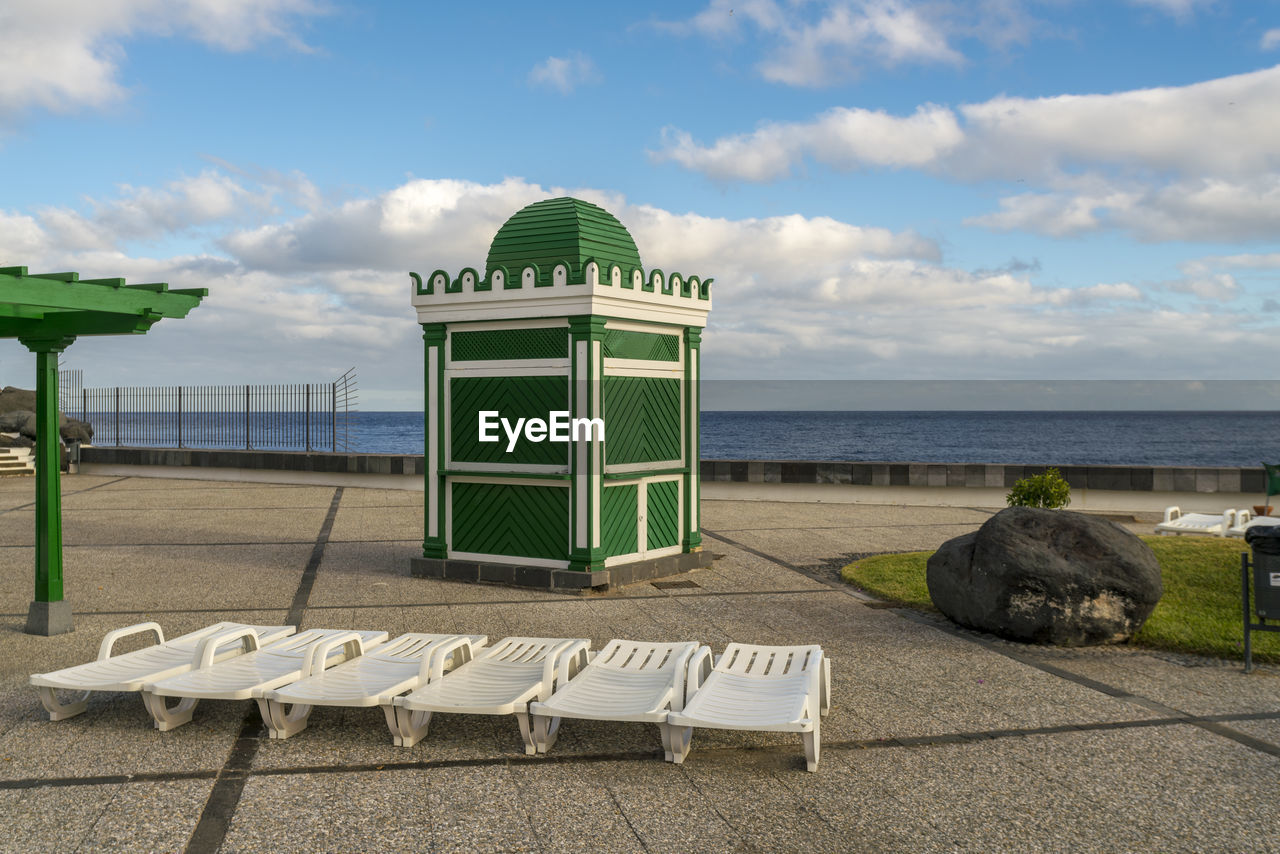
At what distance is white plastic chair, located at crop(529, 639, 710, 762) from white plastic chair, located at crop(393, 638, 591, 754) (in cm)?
11

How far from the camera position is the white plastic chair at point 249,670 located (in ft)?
17.0

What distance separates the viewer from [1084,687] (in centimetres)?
626

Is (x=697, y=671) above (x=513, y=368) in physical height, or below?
below

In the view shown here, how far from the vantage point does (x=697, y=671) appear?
5266 millimetres

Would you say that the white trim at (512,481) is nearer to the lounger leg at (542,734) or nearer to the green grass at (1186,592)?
the green grass at (1186,592)

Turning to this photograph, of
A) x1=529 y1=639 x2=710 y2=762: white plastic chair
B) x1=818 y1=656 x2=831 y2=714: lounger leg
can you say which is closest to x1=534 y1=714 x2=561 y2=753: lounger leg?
x1=529 y1=639 x2=710 y2=762: white plastic chair

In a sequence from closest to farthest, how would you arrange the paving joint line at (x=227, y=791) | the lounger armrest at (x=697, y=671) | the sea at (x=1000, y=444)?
the paving joint line at (x=227, y=791), the lounger armrest at (x=697, y=671), the sea at (x=1000, y=444)

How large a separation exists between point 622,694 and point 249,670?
2.27 metres

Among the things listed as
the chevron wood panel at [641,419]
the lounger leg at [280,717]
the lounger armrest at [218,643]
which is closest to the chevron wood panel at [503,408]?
the chevron wood panel at [641,419]

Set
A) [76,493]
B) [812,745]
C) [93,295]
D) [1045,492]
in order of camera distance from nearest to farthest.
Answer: [812,745], [93,295], [1045,492], [76,493]

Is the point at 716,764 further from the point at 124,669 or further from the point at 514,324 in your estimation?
the point at 514,324

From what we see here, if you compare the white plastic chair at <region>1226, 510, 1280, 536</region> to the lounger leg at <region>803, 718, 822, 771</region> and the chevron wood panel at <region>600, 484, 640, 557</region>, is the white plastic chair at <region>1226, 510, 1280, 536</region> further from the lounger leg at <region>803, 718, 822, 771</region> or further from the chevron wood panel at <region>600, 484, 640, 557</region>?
the lounger leg at <region>803, 718, 822, 771</region>

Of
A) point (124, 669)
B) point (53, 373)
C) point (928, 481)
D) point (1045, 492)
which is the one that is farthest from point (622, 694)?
point (928, 481)

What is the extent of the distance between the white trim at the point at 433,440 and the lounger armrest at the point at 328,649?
4.29m
